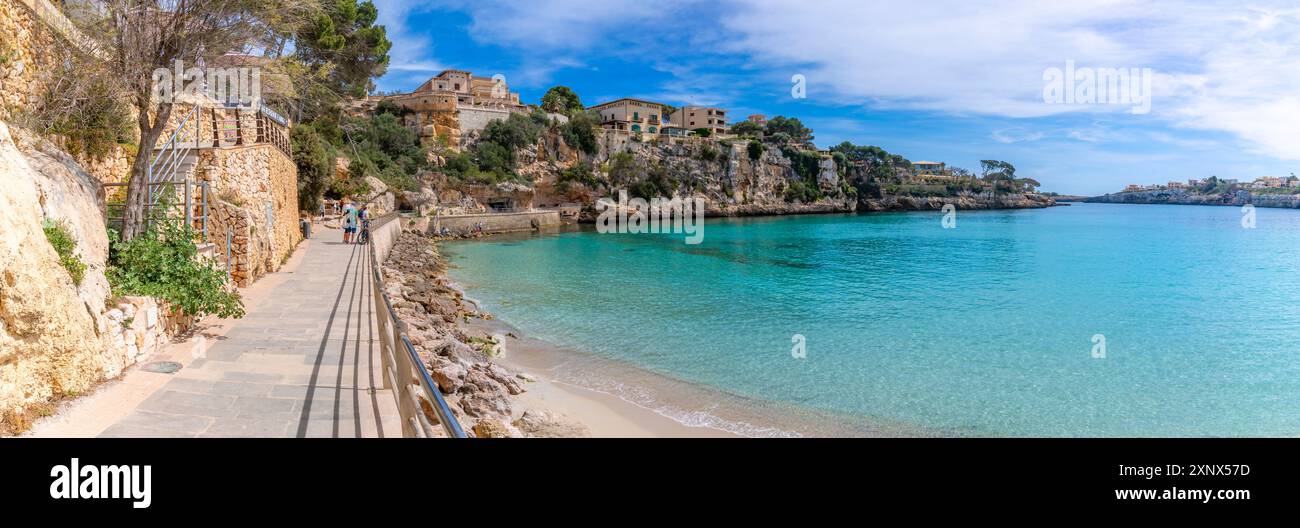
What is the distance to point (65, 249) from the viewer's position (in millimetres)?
5402

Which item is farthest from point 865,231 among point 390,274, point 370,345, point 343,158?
point 370,345

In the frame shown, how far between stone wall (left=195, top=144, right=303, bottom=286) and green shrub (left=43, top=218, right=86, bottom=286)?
4372 mm

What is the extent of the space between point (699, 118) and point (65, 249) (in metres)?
96.7

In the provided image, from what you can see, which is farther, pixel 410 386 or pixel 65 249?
pixel 65 249

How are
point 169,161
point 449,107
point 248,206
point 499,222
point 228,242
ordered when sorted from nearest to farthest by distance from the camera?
point 228,242
point 169,161
point 248,206
point 499,222
point 449,107

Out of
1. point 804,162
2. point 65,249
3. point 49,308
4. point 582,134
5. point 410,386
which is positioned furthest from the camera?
point 804,162

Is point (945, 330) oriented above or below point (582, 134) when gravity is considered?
below

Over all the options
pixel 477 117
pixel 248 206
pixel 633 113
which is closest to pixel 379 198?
pixel 477 117

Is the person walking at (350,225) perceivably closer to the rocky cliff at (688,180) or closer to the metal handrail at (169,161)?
the metal handrail at (169,161)

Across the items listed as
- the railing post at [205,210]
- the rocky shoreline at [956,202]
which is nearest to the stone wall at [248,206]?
the railing post at [205,210]

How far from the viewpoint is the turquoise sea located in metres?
11.1

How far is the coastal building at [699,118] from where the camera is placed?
3851 inches

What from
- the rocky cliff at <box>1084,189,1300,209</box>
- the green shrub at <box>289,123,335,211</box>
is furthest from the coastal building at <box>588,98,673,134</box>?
the rocky cliff at <box>1084,189,1300,209</box>

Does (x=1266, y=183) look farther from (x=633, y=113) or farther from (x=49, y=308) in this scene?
(x=49, y=308)
